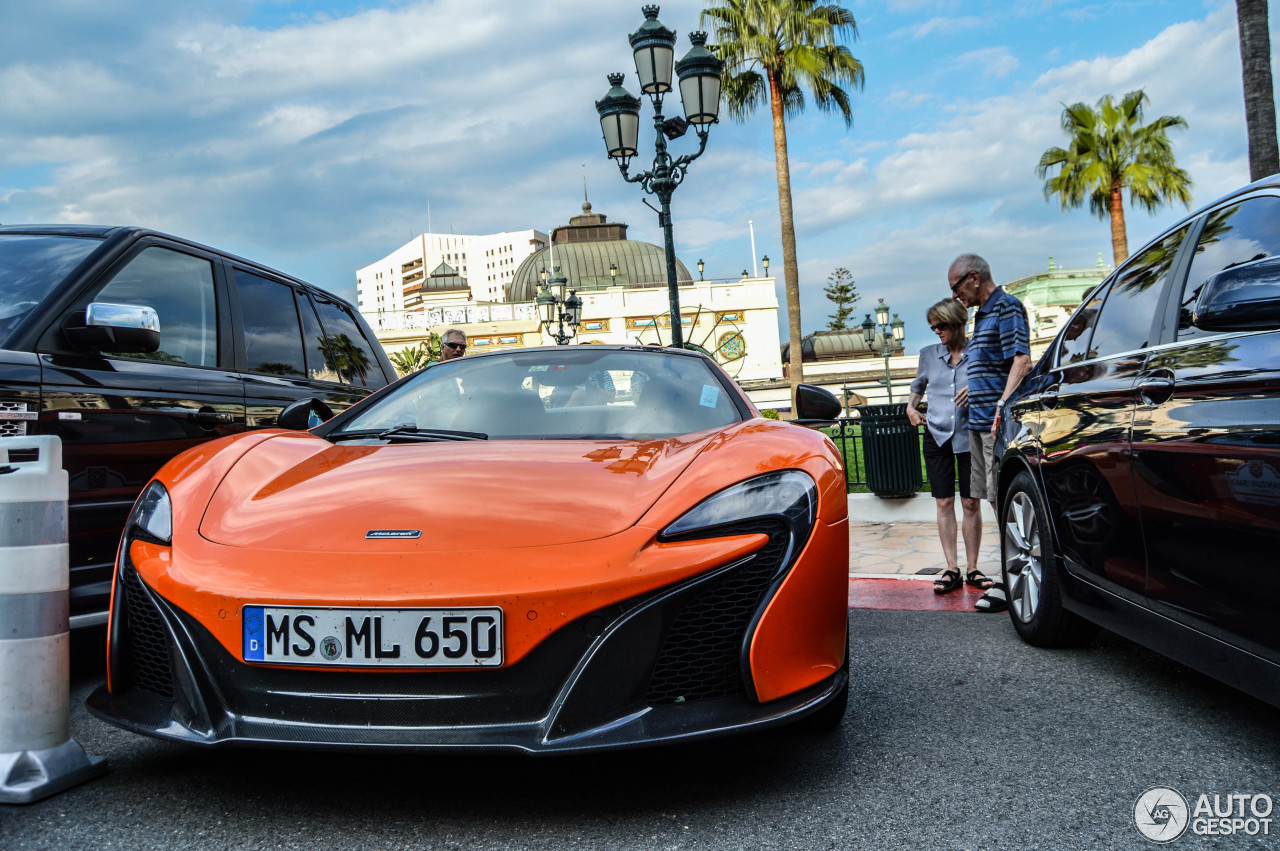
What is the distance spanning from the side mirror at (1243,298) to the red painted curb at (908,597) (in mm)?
2913

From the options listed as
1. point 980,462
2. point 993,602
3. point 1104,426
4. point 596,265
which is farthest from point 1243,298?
point 596,265

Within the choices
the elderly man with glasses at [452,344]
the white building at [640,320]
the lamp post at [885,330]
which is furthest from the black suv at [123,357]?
the white building at [640,320]

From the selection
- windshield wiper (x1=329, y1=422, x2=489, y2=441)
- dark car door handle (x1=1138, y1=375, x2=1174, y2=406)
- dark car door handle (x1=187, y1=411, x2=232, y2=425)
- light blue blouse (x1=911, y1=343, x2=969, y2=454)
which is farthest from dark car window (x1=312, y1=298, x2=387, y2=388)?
dark car door handle (x1=1138, y1=375, x2=1174, y2=406)

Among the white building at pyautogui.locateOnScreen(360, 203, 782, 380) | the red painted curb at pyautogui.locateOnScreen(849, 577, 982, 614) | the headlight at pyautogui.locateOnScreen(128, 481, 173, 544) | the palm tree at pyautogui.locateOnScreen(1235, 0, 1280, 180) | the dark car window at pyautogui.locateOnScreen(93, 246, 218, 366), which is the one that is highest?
the white building at pyautogui.locateOnScreen(360, 203, 782, 380)

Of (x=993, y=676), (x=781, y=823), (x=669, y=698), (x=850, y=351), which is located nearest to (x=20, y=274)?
(x=669, y=698)

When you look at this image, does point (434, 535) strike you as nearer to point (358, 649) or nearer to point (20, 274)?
point (358, 649)

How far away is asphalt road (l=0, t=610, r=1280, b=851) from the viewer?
7.30ft

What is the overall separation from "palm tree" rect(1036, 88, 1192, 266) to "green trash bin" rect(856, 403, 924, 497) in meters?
23.1

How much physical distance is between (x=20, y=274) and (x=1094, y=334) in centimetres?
396

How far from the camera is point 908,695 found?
3.41 m

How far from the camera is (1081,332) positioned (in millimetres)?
3924

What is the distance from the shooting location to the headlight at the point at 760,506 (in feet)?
7.74

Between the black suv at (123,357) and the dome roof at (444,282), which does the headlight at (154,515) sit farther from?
the dome roof at (444,282)

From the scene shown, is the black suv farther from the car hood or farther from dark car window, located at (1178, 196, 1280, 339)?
dark car window, located at (1178, 196, 1280, 339)
